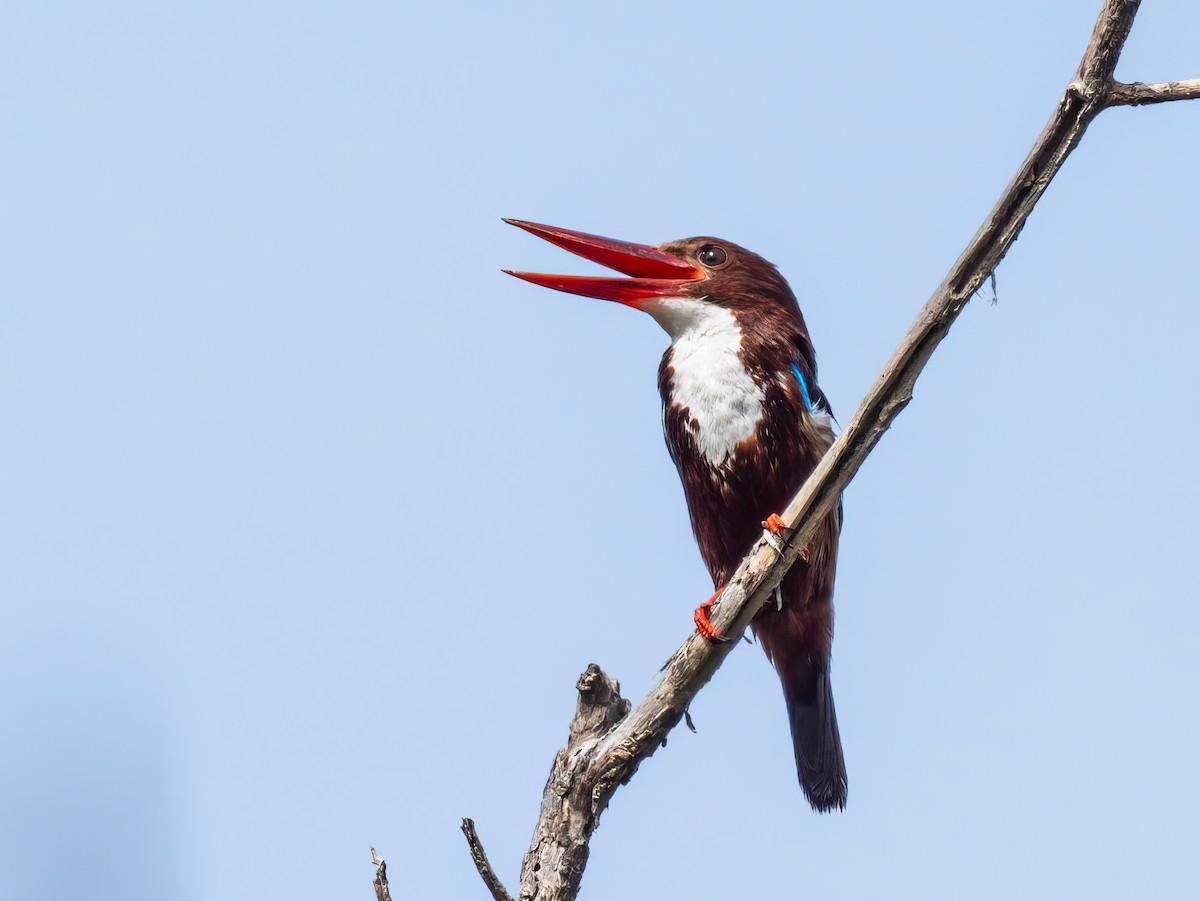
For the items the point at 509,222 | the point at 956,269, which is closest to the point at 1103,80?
the point at 956,269

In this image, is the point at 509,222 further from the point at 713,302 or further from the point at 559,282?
the point at 713,302

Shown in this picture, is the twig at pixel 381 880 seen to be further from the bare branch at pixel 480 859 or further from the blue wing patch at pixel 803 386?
the blue wing patch at pixel 803 386

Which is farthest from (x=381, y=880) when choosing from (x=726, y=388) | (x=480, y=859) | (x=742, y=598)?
(x=726, y=388)

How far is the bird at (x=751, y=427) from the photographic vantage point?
200 inches

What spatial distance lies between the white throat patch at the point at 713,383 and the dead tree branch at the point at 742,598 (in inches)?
37.4

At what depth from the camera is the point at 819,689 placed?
5312 millimetres

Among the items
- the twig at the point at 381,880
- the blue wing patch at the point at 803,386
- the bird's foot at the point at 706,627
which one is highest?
the blue wing patch at the point at 803,386

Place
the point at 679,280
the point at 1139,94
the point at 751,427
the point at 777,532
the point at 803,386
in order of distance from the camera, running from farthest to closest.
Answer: the point at 679,280 → the point at 803,386 → the point at 751,427 → the point at 777,532 → the point at 1139,94

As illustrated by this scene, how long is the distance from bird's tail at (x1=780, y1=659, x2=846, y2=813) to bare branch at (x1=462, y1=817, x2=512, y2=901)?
1806mm

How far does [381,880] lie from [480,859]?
0.29 m

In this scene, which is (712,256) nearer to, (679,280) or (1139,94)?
(679,280)

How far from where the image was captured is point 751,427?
199 inches

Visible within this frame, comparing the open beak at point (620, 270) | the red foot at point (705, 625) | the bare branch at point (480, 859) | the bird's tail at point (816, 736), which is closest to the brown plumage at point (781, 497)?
the bird's tail at point (816, 736)

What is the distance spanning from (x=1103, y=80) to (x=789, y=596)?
7.94ft
